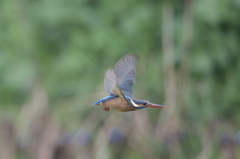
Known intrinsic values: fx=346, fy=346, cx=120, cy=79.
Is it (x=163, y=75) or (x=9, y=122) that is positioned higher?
(x=163, y=75)

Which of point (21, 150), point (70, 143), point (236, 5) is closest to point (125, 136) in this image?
point (70, 143)

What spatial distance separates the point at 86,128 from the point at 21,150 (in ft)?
4.77

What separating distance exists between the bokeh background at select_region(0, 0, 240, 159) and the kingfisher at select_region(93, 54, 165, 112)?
78.7 inches

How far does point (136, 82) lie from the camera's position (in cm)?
443

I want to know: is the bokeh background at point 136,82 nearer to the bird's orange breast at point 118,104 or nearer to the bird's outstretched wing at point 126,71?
the bird's outstretched wing at point 126,71

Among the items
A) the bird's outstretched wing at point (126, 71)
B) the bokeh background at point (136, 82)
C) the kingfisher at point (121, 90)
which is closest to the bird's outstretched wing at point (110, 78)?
the kingfisher at point (121, 90)

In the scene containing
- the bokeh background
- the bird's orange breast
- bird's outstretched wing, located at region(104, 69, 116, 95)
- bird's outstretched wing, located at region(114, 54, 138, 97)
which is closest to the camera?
the bird's orange breast

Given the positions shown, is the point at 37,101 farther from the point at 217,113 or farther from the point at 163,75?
the point at 217,113

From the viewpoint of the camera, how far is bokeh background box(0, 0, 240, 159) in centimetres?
430

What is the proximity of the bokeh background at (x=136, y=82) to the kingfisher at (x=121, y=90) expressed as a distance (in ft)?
6.56

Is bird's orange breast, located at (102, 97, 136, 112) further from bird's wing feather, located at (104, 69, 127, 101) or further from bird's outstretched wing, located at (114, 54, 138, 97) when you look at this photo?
bird's outstretched wing, located at (114, 54, 138, 97)

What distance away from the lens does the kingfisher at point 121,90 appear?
63.4 inches

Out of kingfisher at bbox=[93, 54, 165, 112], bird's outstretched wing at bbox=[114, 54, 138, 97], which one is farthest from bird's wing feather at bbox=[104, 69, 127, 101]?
bird's outstretched wing at bbox=[114, 54, 138, 97]

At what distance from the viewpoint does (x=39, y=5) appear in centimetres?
618
